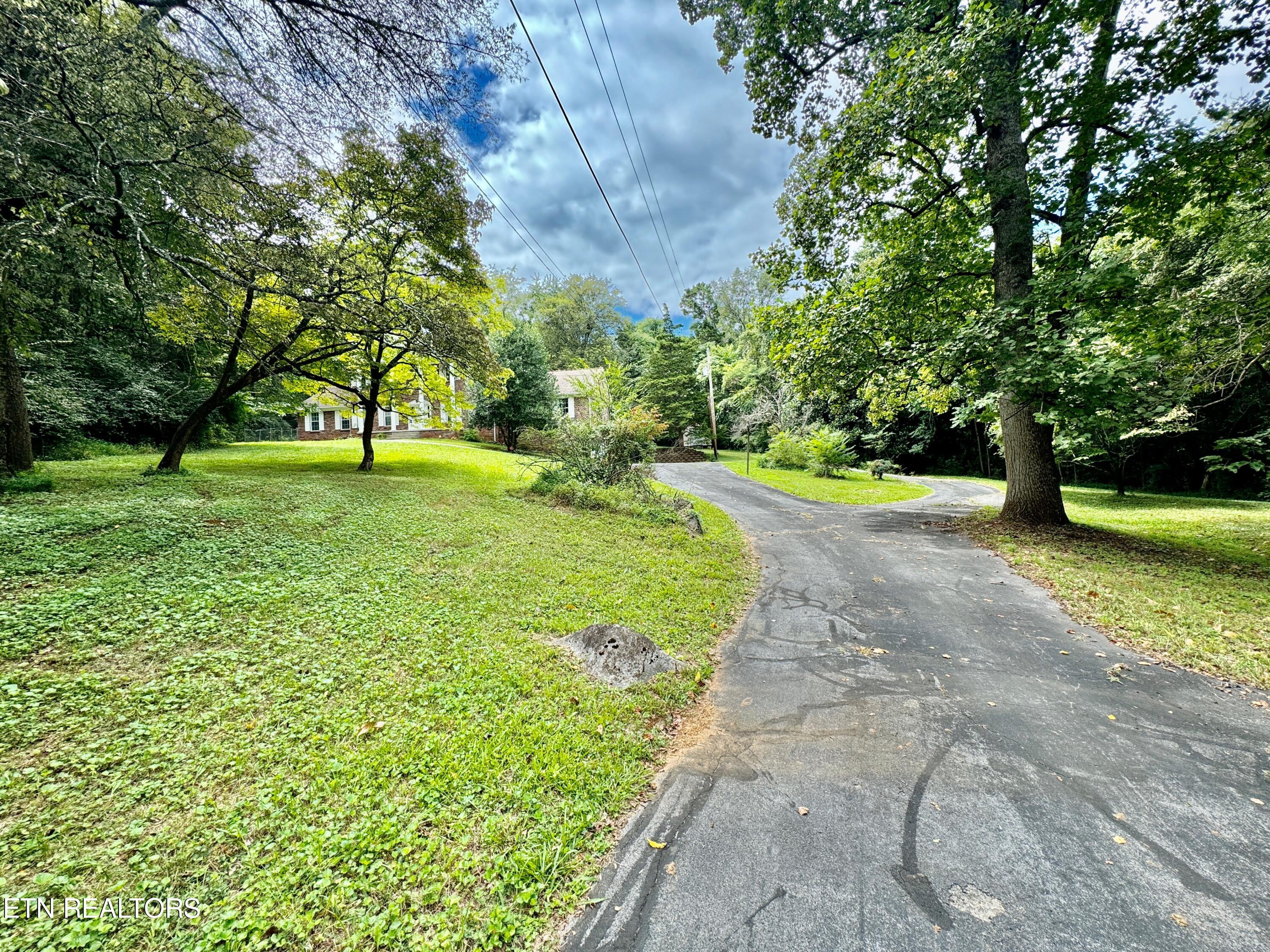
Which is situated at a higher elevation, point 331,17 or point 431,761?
point 331,17

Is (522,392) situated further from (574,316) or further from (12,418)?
(574,316)

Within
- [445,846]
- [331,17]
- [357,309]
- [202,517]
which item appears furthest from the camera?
[357,309]

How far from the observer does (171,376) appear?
14.5 m

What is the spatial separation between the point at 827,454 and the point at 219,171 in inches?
742

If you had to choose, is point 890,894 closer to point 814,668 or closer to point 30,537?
point 814,668

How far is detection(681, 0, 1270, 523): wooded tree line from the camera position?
228 inches

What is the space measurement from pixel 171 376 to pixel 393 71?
1604cm

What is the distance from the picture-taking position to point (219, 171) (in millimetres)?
5109

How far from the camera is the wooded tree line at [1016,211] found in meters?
5.79

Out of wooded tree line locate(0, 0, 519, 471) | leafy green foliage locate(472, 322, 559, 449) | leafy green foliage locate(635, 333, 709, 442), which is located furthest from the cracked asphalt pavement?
leafy green foliage locate(635, 333, 709, 442)

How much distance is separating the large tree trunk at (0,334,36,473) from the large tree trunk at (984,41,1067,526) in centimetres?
1586

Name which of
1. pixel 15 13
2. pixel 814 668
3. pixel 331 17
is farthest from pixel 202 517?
pixel 814 668

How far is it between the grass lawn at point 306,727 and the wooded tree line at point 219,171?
10.2 feet

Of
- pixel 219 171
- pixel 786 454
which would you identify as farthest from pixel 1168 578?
pixel 786 454
